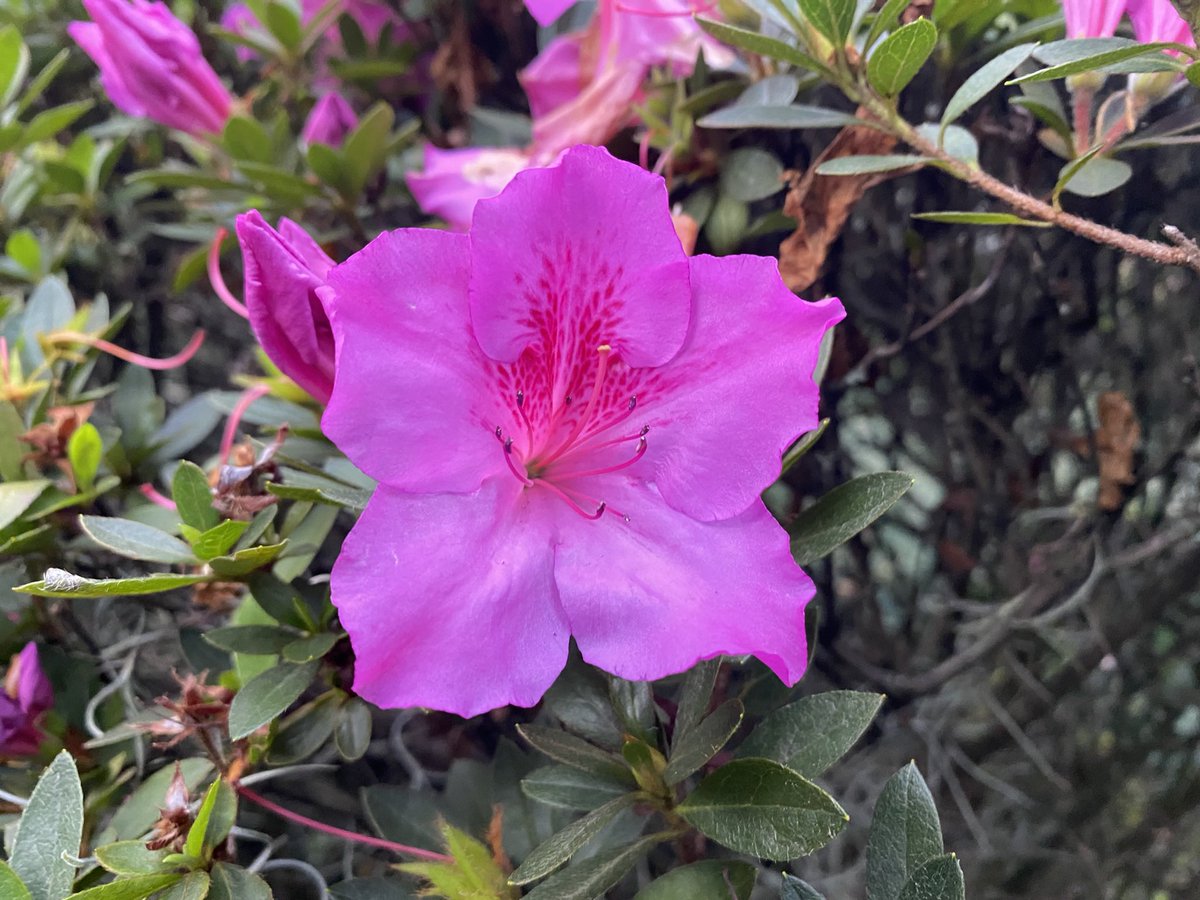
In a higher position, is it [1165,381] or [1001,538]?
[1165,381]

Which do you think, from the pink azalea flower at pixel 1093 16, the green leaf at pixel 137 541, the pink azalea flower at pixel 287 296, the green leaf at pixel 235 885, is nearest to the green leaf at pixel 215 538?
the green leaf at pixel 137 541

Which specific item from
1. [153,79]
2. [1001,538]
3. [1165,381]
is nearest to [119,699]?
[153,79]

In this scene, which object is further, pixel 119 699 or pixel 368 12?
pixel 368 12

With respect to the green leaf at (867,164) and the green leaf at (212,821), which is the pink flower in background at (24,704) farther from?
the green leaf at (867,164)

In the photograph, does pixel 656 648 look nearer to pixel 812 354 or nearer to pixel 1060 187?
pixel 812 354

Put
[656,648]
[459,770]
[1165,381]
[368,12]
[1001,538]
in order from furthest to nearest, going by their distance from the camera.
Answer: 1. [368,12]
2. [1001,538]
3. [1165,381]
4. [459,770]
5. [656,648]

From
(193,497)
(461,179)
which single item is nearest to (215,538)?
(193,497)
